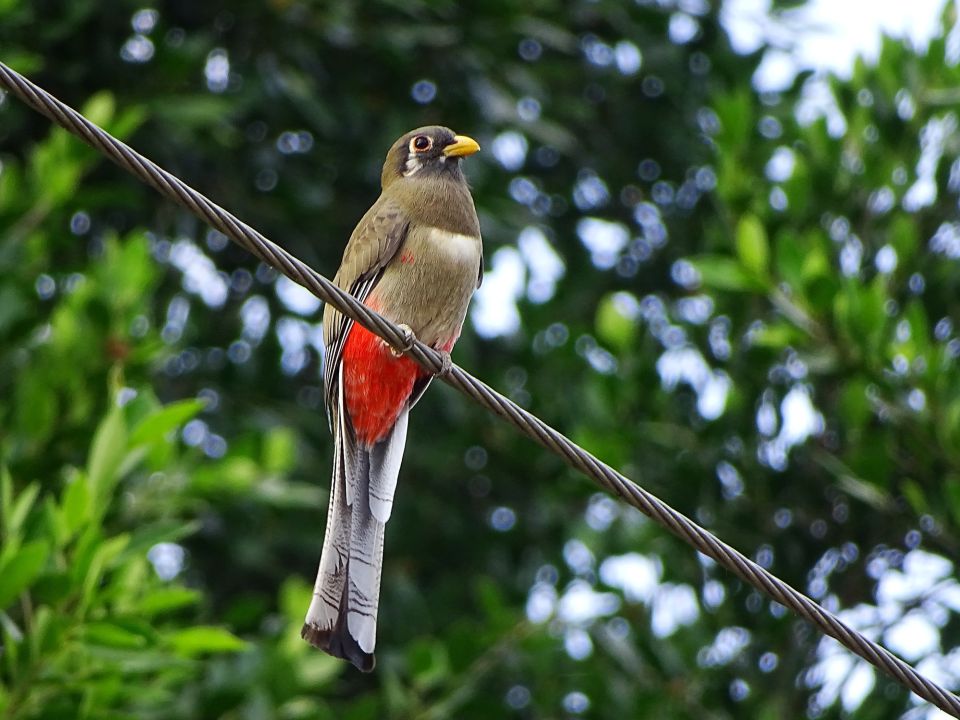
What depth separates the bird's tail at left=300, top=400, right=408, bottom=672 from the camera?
129 inches

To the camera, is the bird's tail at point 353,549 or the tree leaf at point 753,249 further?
the tree leaf at point 753,249

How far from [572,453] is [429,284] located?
133 cm

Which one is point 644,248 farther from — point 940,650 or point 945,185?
point 940,650

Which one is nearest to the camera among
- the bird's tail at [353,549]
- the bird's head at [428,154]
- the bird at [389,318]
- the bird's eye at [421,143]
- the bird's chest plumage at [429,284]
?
the bird's tail at [353,549]

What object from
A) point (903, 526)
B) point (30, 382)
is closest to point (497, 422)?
point (903, 526)

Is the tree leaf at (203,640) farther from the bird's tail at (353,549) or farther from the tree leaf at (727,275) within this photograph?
the tree leaf at (727,275)

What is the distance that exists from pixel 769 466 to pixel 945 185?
1278 millimetres

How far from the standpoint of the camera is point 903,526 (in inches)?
196

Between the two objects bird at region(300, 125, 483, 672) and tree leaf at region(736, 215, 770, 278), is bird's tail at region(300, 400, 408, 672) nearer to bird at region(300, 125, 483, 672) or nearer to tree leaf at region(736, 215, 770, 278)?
bird at region(300, 125, 483, 672)

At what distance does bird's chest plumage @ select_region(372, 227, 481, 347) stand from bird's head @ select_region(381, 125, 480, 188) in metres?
0.42

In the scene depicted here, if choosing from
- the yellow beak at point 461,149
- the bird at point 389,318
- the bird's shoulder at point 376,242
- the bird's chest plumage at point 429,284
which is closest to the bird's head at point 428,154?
the yellow beak at point 461,149

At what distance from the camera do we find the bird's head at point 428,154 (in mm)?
4516

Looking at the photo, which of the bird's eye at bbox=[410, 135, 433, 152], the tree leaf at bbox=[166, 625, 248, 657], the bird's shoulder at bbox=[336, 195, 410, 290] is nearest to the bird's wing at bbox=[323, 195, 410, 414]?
the bird's shoulder at bbox=[336, 195, 410, 290]

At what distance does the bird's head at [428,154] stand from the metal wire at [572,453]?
164 centimetres
